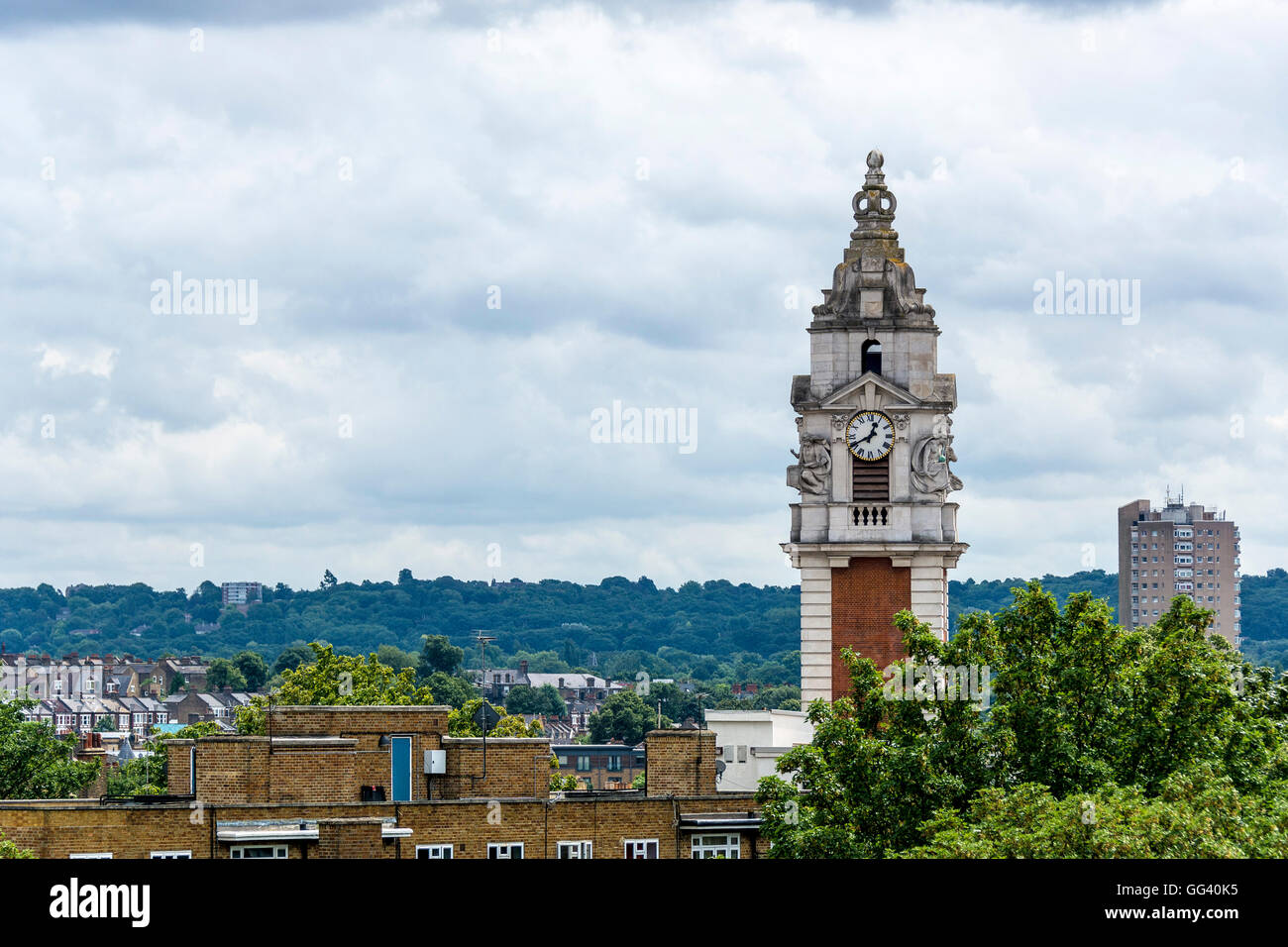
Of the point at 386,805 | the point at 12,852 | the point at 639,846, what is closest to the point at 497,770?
the point at 639,846

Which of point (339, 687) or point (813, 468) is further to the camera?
point (339, 687)

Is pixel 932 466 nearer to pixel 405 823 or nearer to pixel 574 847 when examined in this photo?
pixel 574 847

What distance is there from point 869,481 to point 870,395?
2.75 m

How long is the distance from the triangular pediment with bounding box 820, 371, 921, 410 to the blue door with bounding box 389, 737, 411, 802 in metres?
19.6

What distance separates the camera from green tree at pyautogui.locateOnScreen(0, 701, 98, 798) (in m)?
94.4

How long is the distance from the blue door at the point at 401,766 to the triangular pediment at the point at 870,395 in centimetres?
1963

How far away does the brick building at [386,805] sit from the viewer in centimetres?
5291

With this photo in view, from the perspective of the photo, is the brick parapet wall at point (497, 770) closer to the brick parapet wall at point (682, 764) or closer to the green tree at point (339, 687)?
the brick parapet wall at point (682, 764)

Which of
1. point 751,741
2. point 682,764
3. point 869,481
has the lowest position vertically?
point 682,764

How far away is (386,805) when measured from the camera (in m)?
57.0

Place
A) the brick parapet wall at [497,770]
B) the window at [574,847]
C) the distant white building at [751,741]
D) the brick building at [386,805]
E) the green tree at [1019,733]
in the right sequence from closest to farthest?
the green tree at [1019,733], the brick building at [386,805], the window at [574,847], the brick parapet wall at [497,770], the distant white building at [751,741]

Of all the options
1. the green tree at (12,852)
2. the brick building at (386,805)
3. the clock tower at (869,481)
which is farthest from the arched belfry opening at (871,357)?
the green tree at (12,852)

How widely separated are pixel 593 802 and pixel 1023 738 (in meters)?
13.2

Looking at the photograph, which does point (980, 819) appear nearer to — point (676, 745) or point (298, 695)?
point (676, 745)
